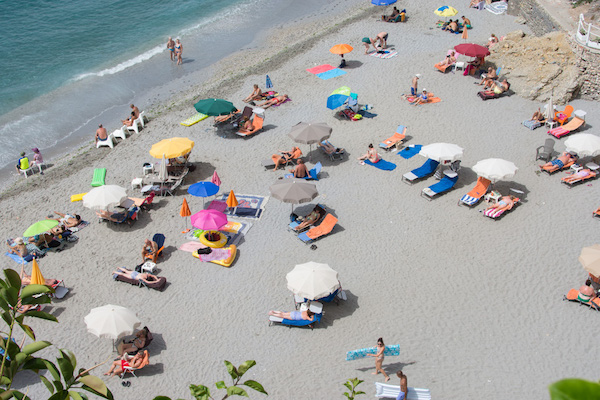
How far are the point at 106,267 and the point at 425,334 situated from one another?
Answer: 934 centimetres

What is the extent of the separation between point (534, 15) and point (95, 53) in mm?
25891

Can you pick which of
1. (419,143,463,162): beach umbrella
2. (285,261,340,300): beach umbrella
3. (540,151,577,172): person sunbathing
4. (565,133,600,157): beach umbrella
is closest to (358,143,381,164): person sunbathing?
(419,143,463,162): beach umbrella

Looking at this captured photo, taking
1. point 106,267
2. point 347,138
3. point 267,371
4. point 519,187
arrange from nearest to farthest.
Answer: point 267,371
point 106,267
point 519,187
point 347,138

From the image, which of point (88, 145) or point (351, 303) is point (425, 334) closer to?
point (351, 303)

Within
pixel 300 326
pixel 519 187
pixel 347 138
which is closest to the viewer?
pixel 300 326

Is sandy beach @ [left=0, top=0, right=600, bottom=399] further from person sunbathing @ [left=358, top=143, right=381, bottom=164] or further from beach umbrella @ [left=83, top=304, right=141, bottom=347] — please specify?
beach umbrella @ [left=83, top=304, right=141, bottom=347]

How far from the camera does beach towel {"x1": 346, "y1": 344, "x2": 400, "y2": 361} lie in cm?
1177

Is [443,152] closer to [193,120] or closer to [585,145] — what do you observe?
[585,145]

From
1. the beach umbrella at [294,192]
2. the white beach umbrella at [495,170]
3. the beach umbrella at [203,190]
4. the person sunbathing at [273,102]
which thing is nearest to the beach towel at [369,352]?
the beach umbrella at [294,192]

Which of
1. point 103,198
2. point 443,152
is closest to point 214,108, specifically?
point 103,198

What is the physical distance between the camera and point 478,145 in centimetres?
1950

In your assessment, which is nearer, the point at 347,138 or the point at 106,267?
the point at 106,267

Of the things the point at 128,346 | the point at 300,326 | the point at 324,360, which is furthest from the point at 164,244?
the point at 324,360

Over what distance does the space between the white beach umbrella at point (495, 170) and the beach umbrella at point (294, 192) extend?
5242mm
